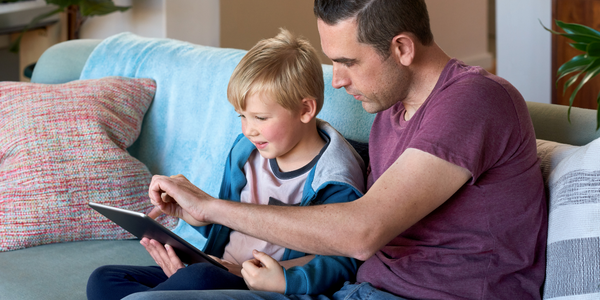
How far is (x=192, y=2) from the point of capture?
3.29 m

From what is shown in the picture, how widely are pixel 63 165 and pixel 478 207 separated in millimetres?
1242

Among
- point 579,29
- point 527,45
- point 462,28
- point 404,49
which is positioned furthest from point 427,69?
point 462,28

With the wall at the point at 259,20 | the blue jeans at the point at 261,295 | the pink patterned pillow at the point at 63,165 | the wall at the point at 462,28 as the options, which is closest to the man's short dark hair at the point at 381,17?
the blue jeans at the point at 261,295

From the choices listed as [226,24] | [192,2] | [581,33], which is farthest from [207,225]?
[226,24]

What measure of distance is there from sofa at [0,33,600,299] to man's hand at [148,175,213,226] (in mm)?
362

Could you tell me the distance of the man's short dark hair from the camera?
1.04m

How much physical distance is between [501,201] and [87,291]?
94cm

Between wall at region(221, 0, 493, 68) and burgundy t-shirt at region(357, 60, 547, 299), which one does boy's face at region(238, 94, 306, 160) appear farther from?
wall at region(221, 0, 493, 68)

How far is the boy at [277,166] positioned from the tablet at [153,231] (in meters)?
0.04

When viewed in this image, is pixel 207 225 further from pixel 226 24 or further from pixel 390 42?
pixel 226 24

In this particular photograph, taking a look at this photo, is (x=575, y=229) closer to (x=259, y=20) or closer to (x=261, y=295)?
(x=261, y=295)

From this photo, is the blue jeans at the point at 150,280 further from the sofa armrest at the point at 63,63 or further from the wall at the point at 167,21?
the wall at the point at 167,21

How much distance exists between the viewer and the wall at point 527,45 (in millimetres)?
2850

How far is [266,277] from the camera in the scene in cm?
109
